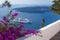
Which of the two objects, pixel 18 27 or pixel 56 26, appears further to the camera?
pixel 56 26

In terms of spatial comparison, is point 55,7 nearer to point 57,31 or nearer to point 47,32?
point 57,31

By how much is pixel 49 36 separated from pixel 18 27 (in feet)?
9.47

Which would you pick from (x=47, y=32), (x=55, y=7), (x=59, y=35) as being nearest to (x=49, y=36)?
(x=47, y=32)

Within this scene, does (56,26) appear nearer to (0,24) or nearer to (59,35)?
(59,35)

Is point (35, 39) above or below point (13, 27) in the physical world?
below

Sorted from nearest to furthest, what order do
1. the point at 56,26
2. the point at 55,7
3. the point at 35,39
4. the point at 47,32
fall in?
the point at 35,39, the point at 47,32, the point at 56,26, the point at 55,7

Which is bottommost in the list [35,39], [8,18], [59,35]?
[59,35]

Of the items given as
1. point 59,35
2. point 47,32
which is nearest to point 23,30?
point 47,32

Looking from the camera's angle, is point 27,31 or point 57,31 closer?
point 27,31

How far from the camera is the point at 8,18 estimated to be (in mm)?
1309

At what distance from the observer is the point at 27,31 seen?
126cm

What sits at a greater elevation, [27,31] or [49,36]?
[27,31]

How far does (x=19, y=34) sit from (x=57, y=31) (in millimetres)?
3494

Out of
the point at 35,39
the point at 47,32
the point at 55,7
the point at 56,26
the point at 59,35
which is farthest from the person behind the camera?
the point at 55,7
